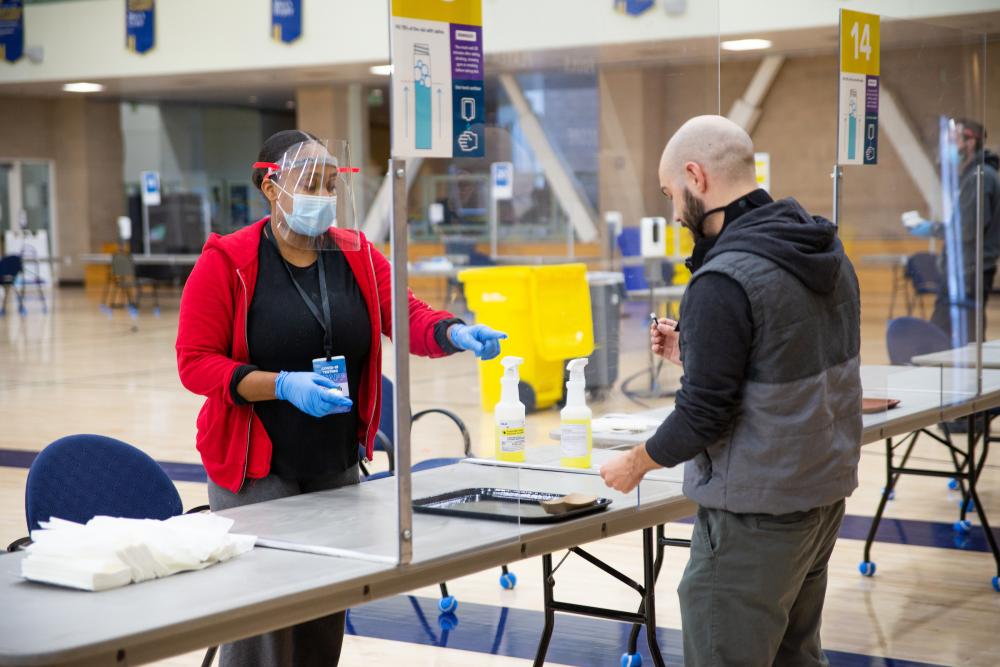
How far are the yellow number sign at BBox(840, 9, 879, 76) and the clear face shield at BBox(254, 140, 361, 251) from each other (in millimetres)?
1794

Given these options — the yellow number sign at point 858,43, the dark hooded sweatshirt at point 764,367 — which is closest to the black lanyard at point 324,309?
the dark hooded sweatshirt at point 764,367

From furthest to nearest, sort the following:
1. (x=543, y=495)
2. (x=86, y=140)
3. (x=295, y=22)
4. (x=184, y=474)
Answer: (x=86, y=140), (x=295, y=22), (x=184, y=474), (x=543, y=495)

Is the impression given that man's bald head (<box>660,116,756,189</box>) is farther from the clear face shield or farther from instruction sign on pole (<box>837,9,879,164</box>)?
instruction sign on pole (<box>837,9,879,164</box>)

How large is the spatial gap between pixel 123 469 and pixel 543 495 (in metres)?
0.96

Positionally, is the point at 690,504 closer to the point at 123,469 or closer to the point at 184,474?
the point at 123,469

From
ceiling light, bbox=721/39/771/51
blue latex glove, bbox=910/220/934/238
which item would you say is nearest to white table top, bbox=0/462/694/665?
blue latex glove, bbox=910/220/934/238

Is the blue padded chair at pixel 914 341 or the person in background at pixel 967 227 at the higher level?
the person in background at pixel 967 227

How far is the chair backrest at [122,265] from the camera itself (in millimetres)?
15664

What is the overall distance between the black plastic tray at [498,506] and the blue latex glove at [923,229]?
10.6 ft

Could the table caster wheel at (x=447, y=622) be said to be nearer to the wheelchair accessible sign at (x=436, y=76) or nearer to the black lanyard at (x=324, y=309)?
the black lanyard at (x=324, y=309)

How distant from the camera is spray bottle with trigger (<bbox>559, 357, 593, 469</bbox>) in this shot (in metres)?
2.48

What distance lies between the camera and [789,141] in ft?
47.1

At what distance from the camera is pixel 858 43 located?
11.7 feet

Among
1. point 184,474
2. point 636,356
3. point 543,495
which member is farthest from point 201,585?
point 184,474
